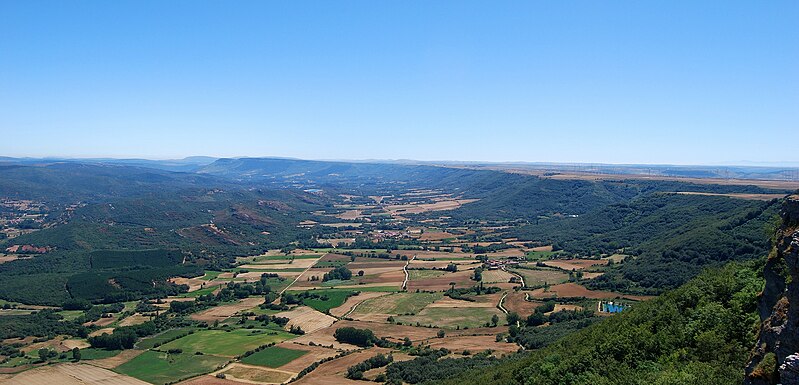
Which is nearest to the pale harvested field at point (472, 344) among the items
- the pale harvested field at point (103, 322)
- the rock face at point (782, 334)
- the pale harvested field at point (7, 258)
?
the rock face at point (782, 334)

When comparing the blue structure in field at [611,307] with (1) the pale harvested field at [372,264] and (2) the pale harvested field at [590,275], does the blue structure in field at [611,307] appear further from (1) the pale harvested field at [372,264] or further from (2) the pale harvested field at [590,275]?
(1) the pale harvested field at [372,264]

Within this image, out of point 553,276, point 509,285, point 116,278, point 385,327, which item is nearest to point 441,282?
point 509,285

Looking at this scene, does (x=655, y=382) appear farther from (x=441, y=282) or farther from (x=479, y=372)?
(x=441, y=282)

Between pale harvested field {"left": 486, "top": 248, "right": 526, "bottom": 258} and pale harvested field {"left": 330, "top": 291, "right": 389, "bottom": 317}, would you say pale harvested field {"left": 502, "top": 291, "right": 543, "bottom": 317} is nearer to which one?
pale harvested field {"left": 330, "top": 291, "right": 389, "bottom": 317}

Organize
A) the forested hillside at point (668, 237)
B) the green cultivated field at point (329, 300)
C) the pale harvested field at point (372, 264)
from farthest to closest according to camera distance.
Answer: the pale harvested field at point (372, 264), the green cultivated field at point (329, 300), the forested hillside at point (668, 237)

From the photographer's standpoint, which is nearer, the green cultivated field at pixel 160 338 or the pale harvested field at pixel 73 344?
the pale harvested field at pixel 73 344

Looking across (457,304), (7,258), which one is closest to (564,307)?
(457,304)

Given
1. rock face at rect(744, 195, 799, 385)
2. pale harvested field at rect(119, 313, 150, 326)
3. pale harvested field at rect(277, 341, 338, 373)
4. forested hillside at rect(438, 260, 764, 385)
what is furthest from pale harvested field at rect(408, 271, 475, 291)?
rock face at rect(744, 195, 799, 385)
